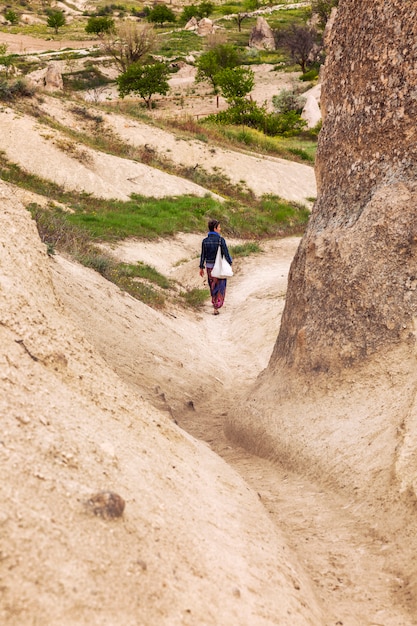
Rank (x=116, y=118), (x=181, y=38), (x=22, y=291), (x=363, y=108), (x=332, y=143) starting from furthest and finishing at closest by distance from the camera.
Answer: (x=181, y=38), (x=116, y=118), (x=332, y=143), (x=363, y=108), (x=22, y=291)

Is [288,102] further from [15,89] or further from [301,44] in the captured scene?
[15,89]

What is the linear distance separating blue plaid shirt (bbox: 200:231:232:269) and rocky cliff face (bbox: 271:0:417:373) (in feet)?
15.9

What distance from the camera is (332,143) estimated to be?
6.06 meters

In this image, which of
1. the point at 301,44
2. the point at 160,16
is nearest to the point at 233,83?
the point at 301,44

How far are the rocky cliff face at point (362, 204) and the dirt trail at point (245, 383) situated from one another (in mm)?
1272

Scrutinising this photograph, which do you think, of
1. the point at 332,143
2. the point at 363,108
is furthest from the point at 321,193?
the point at 363,108

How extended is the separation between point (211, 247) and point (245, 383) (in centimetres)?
323

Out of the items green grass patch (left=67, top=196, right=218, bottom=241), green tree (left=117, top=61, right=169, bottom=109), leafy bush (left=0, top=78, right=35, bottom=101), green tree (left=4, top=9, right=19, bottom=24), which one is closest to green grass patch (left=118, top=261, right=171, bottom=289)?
green grass patch (left=67, top=196, right=218, bottom=241)

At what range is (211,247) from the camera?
11.2m

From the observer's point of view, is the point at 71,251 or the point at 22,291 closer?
the point at 22,291

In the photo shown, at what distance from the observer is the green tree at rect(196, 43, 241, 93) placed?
44719mm

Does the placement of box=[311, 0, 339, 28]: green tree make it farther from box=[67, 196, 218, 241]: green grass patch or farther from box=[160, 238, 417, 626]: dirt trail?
box=[160, 238, 417, 626]: dirt trail

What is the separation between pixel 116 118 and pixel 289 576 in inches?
946

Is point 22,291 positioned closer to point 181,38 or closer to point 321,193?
point 321,193
